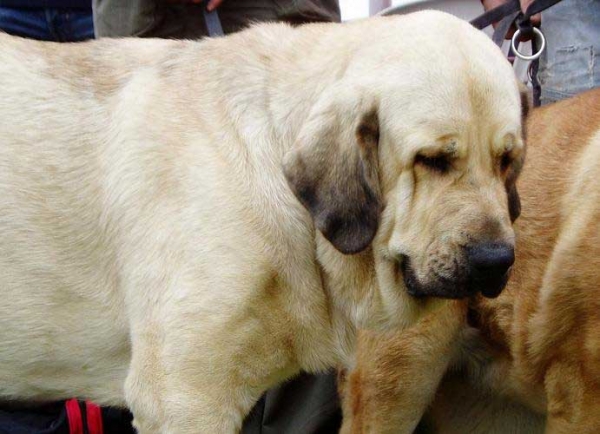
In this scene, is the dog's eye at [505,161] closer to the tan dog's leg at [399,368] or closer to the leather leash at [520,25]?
the tan dog's leg at [399,368]

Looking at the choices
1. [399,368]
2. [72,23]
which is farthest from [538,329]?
[72,23]

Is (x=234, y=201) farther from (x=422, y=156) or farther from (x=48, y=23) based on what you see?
(x=48, y=23)

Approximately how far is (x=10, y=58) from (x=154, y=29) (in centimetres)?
118

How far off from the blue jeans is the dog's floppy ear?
2583mm

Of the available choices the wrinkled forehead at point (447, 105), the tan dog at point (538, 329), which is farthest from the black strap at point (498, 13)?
the wrinkled forehead at point (447, 105)

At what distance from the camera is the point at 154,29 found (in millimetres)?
4578

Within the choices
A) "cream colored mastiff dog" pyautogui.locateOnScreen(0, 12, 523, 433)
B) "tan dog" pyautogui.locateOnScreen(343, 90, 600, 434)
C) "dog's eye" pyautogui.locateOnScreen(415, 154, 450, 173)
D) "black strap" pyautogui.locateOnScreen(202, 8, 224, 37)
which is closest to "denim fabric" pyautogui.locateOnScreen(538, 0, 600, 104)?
"tan dog" pyautogui.locateOnScreen(343, 90, 600, 434)

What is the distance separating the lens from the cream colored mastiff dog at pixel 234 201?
293cm

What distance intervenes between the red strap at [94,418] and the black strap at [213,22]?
1860 millimetres

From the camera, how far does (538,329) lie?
12.5 feet

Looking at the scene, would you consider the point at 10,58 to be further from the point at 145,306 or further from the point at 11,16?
the point at 11,16

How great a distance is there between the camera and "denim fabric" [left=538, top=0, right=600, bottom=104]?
14.3ft

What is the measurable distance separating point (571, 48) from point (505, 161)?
5.18ft

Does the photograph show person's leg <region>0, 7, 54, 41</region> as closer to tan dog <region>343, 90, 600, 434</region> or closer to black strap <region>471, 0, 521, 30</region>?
black strap <region>471, 0, 521, 30</region>
